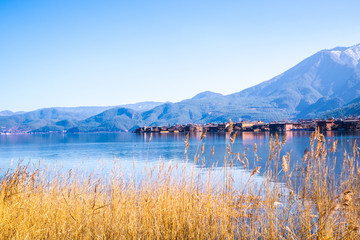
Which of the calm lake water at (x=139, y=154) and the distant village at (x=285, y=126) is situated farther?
the distant village at (x=285, y=126)

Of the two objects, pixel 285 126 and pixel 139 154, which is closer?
pixel 139 154

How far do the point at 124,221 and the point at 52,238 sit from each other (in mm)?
1230

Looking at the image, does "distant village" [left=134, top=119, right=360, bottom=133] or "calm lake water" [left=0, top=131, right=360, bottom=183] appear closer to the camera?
"calm lake water" [left=0, top=131, right=360, bottom=183]

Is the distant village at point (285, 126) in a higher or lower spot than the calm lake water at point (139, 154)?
higher

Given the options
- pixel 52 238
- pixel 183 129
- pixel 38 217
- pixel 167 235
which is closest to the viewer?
pixel 52 238

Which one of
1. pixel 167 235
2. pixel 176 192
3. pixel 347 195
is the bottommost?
pixel 167 235

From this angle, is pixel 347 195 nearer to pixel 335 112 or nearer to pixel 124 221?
pixel 124 221

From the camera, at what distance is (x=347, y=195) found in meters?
2.99

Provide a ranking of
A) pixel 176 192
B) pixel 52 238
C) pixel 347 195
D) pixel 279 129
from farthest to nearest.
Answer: pixel 279 129 < pixel 176 192 < pixel 52 238 < pixel 347 195

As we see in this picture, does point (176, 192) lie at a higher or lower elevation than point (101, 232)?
higher

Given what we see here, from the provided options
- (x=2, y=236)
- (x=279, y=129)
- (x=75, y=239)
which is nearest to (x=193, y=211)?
(x=75, y=239)

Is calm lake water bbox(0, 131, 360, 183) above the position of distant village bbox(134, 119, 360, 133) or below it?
below

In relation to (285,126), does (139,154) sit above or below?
below

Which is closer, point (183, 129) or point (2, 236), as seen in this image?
point (2, 236)
